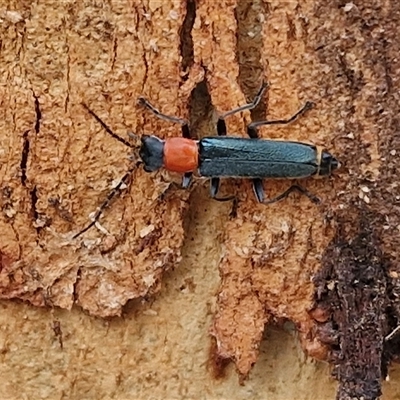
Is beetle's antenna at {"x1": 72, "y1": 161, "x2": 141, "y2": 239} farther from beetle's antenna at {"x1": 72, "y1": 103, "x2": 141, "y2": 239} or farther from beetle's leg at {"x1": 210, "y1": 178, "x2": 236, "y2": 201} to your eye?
beetle's leg at {"x1": 210, "y1": 178, "x2": 236, "y2": 201}

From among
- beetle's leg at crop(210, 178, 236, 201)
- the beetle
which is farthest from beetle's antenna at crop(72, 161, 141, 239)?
beetle's leg at crop(210, 178, 236, 201)

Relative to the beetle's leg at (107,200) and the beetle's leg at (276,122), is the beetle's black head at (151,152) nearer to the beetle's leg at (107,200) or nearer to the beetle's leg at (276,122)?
the beetle's leg at (107,200)

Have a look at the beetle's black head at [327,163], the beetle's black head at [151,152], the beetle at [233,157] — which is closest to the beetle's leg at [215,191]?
the beetle at [233,157]

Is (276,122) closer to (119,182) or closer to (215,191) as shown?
(215,191)

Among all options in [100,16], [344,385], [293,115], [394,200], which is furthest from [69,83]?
[344,385]

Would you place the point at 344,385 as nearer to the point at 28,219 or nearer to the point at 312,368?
the point at 312,368

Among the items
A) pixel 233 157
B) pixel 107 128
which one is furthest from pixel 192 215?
pixel 107 128
